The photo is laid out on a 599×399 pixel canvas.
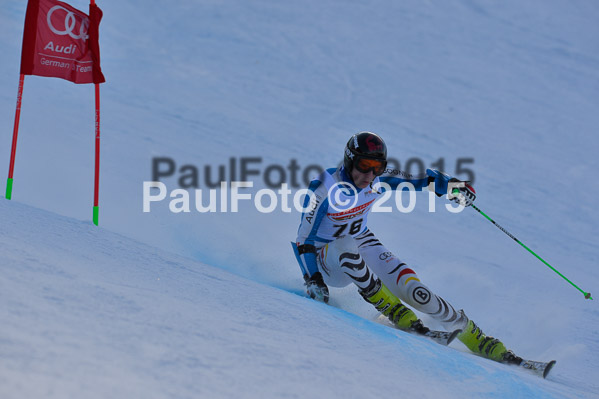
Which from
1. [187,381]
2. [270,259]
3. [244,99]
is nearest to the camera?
[187,381]

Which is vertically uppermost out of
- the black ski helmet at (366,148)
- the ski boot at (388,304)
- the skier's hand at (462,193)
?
the black ski helmet at (366,148)

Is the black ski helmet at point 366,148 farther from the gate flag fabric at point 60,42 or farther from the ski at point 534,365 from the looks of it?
the gate flag fabric at point 60,42

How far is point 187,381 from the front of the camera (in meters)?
1.80

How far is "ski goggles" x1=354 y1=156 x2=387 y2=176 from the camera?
3.89 meters

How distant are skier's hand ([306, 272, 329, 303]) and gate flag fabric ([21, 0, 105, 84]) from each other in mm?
2263

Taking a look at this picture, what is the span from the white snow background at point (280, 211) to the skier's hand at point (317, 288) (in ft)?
0.71

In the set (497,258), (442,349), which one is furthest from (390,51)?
(442,349)

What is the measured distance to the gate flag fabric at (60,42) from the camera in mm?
4262

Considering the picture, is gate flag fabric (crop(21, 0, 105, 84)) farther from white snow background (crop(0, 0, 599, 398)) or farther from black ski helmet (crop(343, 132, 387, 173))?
black ski helmet (crop(343, 132, 387, 173))

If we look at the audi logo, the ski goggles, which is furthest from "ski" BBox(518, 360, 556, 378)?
the audi logo

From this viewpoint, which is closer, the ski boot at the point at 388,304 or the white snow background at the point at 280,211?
the white snow background at the point at 280,211

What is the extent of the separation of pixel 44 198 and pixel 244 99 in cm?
509

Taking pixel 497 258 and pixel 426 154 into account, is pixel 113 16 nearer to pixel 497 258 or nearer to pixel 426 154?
pixel 426 154

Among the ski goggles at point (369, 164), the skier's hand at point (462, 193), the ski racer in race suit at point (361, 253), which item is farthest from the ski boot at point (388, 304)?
the skier's hand at point (462, 193)
